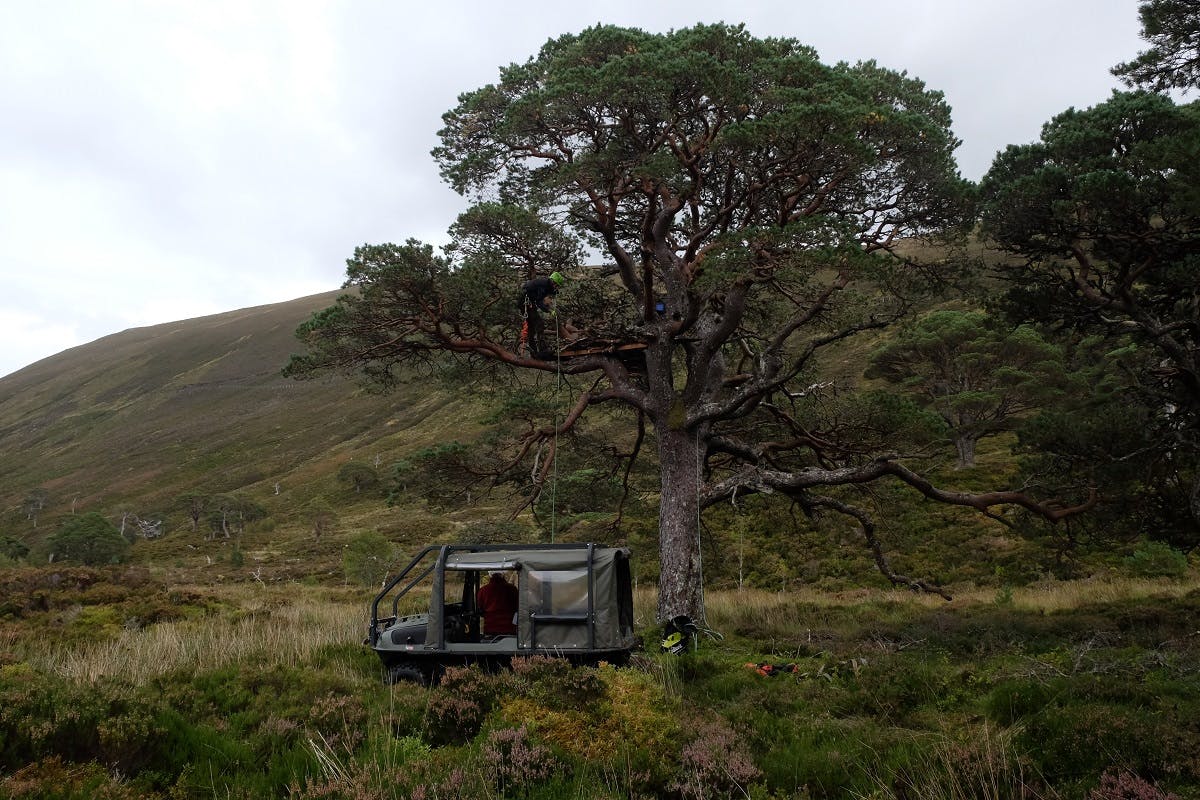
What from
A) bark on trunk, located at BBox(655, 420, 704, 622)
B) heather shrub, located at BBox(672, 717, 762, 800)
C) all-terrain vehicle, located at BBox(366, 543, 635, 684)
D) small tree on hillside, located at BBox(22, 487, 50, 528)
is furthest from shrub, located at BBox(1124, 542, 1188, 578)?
small tree on hillside, located at BBox(22, 487, 50, 528)

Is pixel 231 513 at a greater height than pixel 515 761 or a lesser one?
lesser

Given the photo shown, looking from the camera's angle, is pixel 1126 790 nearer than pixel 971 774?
Yes

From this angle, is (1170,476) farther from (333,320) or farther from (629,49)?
(333,320)

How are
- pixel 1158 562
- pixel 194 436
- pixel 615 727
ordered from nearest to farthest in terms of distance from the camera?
1. pixel 615 727
2. pixel 1158 562
3. pixel 194 436

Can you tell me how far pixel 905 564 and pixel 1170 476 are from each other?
48.8 feet

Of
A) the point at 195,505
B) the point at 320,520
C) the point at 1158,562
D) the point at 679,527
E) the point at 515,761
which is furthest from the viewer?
the point at 195,505

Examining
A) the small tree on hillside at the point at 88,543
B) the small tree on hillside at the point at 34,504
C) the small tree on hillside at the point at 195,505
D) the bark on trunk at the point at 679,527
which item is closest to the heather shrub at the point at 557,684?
the bark on trunk at the point at 679,527

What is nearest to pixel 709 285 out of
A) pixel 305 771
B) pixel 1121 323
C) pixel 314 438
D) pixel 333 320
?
pixel 1121 323

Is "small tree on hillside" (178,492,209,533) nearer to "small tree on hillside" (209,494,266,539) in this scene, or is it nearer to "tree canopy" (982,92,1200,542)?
"small tree on hillside" (209,494,266,539)

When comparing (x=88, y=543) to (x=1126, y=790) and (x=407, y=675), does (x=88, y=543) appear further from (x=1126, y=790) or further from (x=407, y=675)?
(x=1126, y=790)

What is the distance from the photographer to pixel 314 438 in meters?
118

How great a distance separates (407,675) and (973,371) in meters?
35.1

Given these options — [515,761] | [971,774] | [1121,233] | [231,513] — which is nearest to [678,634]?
[515,761]

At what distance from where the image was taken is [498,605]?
31.7ft
